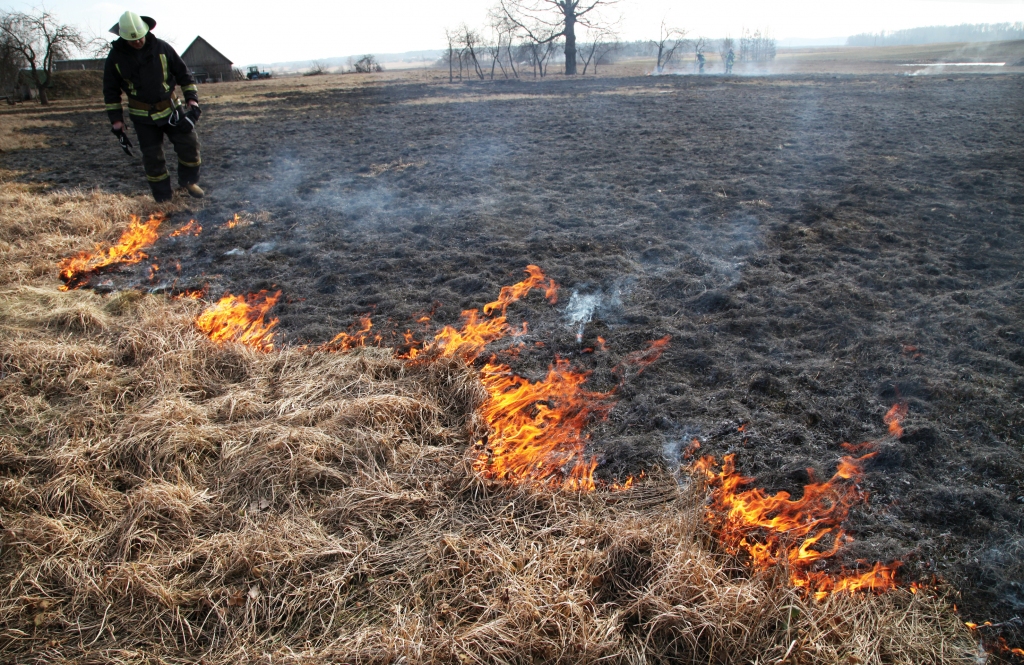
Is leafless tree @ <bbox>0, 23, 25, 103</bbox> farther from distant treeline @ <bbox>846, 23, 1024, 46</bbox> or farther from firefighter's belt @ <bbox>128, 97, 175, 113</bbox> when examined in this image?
distant treeline @ <bbox>846, 23, 1024, 46</bbox>

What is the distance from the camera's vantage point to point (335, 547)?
1966mm

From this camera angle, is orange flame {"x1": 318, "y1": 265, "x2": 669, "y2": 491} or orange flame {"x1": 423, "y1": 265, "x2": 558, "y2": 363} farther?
orange flame {"x1": 423, "y1": 265, "x2": 558, "y2": 363}

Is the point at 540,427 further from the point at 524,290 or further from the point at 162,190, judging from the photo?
the point at 162,190

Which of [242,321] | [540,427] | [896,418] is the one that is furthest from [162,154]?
[896,418]

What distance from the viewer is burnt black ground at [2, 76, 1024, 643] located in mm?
2344

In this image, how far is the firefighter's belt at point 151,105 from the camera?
5.32 m

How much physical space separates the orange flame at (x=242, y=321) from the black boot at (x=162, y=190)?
2.77 meters

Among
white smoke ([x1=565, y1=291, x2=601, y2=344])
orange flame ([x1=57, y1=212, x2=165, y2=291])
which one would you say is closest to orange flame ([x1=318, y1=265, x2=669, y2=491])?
white smoke ([x1=565, y1=291, x2=601, y2=344])

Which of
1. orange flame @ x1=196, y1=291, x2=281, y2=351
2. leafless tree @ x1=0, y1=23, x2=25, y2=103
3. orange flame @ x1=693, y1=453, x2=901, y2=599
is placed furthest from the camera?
leafless tree @ x1=0, y1=23, x2=25, y2=103

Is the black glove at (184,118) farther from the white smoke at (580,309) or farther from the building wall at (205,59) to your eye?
Answer: the building wall at (205,59)

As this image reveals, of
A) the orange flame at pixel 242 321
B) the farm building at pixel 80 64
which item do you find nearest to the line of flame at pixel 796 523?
the orange flame at pixel 242 321

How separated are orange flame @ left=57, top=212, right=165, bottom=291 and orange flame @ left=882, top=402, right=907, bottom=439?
5471mm

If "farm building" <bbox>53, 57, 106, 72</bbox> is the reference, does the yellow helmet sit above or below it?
below

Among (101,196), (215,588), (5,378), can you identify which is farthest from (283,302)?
(101,196)
